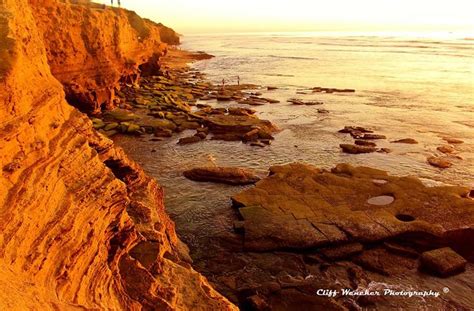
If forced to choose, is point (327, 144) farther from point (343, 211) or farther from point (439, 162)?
point (343, 211)

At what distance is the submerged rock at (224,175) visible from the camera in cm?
2211

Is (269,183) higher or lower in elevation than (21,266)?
lower

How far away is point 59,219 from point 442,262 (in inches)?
538

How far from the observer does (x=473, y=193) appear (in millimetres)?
20125

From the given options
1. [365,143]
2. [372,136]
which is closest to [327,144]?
[365,143]

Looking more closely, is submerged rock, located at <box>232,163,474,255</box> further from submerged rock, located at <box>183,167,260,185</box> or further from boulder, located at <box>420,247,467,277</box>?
submerged rock, located at <box>183,167,260,185</box>

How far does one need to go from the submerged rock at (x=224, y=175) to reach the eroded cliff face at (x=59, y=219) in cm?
989

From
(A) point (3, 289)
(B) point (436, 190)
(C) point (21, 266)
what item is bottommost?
(B) point (436, 190)

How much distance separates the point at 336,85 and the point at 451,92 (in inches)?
656

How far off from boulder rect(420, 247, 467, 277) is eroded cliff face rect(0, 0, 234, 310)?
879cm

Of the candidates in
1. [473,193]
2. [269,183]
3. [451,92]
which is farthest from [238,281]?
[451,92]

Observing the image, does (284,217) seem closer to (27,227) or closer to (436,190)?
(436,190)

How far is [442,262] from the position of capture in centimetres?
1402

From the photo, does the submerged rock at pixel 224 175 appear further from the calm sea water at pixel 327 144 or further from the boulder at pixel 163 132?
the boulder at pixel 163 132
